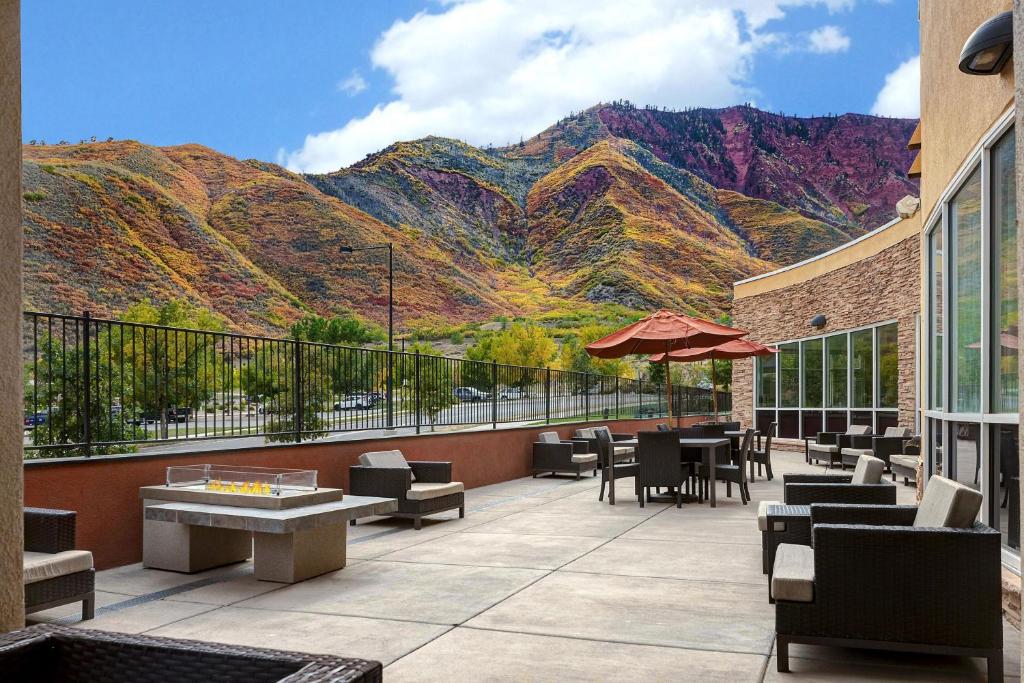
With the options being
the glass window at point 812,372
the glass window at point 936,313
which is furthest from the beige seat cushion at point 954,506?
the glass window at point 812,372

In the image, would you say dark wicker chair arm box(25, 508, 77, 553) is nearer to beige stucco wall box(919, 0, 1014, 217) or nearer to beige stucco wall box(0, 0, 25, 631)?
beige stucco wall box(0, 0, 25, 631)

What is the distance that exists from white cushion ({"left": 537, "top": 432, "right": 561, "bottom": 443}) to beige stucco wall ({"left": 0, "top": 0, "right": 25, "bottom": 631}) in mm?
12253

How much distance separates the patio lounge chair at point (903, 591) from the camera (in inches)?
152

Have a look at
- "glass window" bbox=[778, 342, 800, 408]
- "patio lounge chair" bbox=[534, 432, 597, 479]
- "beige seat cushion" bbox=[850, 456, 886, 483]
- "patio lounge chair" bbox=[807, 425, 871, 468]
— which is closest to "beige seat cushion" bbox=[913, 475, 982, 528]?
"beige seat cushion" bbox=[850, 456, 886, 483]

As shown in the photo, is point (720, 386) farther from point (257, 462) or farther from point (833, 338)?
point (257, 462)

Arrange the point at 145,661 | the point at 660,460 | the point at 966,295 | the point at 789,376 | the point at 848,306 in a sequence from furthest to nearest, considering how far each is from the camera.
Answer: the point at 789,376 → the point at 848,306 → the point at 660,460 → the point at 966,295 → the point at 145,661

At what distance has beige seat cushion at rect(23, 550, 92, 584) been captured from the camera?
464cm

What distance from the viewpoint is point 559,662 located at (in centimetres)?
415

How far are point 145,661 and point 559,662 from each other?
2664 millimetres

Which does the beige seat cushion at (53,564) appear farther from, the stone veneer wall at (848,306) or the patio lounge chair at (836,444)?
the stone veneer wall at (848,306)

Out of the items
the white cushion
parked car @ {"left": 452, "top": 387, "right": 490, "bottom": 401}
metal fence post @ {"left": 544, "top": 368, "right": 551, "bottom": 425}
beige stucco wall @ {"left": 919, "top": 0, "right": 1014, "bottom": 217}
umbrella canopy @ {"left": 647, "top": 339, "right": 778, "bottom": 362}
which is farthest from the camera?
metal fence post @ {"left": 544, "top": 368, "right": 551, "bottom": 425}

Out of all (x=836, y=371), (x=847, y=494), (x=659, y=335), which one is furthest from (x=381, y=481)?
(x=836, y=371)

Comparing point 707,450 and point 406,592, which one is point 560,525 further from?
point 406,592

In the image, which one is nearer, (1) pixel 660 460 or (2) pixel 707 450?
(1) pixel 660 460
